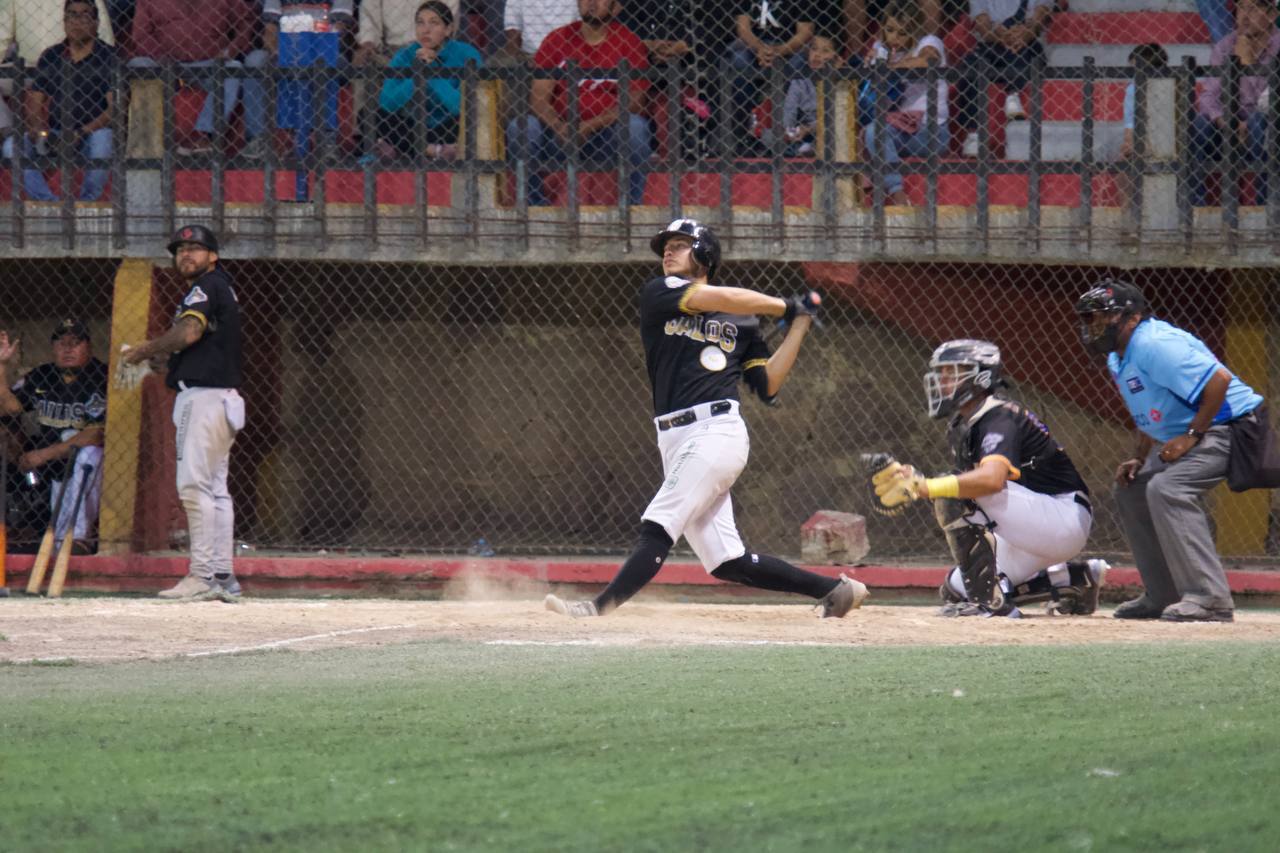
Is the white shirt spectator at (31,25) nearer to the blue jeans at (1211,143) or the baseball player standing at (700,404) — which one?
the baseball player standing at (700,404)

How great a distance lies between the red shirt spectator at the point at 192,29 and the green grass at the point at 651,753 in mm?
6605

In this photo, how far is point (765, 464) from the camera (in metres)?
13.0

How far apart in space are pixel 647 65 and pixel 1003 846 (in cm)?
861

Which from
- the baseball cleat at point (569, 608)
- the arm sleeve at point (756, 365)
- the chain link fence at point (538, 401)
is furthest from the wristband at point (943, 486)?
the chain link fence at point (538, 401)

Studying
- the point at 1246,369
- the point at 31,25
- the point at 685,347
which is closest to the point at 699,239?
the point at 685,347

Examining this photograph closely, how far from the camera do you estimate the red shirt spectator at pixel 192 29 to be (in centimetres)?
1225

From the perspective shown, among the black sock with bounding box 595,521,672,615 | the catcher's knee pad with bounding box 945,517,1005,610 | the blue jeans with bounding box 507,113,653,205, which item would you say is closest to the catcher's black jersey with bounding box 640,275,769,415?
the black sock with bounding box 595,521,672,615

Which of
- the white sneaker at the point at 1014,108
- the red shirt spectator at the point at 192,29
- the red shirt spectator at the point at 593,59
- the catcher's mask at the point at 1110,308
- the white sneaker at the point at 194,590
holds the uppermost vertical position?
the red shirt spectator at the point at 192,29

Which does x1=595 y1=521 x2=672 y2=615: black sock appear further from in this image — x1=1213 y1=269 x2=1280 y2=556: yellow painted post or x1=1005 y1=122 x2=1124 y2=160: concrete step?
x1=1213 y1=269 x2=1280 y2=556: yellow painted post

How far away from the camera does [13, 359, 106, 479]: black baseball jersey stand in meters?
12.0

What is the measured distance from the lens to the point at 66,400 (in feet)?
39.6

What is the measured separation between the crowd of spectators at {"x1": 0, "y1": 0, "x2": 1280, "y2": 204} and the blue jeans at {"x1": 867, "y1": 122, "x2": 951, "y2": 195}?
14 millimetres

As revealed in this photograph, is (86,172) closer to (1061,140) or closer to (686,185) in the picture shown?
(686,185)

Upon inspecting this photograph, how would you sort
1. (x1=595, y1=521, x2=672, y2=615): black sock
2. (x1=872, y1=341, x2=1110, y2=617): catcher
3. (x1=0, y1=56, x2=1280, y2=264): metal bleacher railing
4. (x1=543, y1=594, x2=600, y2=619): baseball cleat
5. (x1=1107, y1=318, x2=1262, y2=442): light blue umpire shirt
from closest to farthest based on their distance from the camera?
(x1=595, y1=521, x2=672, y2=615): black sock
(x1=543, y1=594, x2=600, y2=619): baseball cleat
(x1=1107, y1=318, x2=1262, y2=442): light blue umpire shirt
(x1=872, y1=341, x2=1110, y2=617): catcher
(x1=0, y1=56, x2=1280, y2=264): metal bleacher railing
